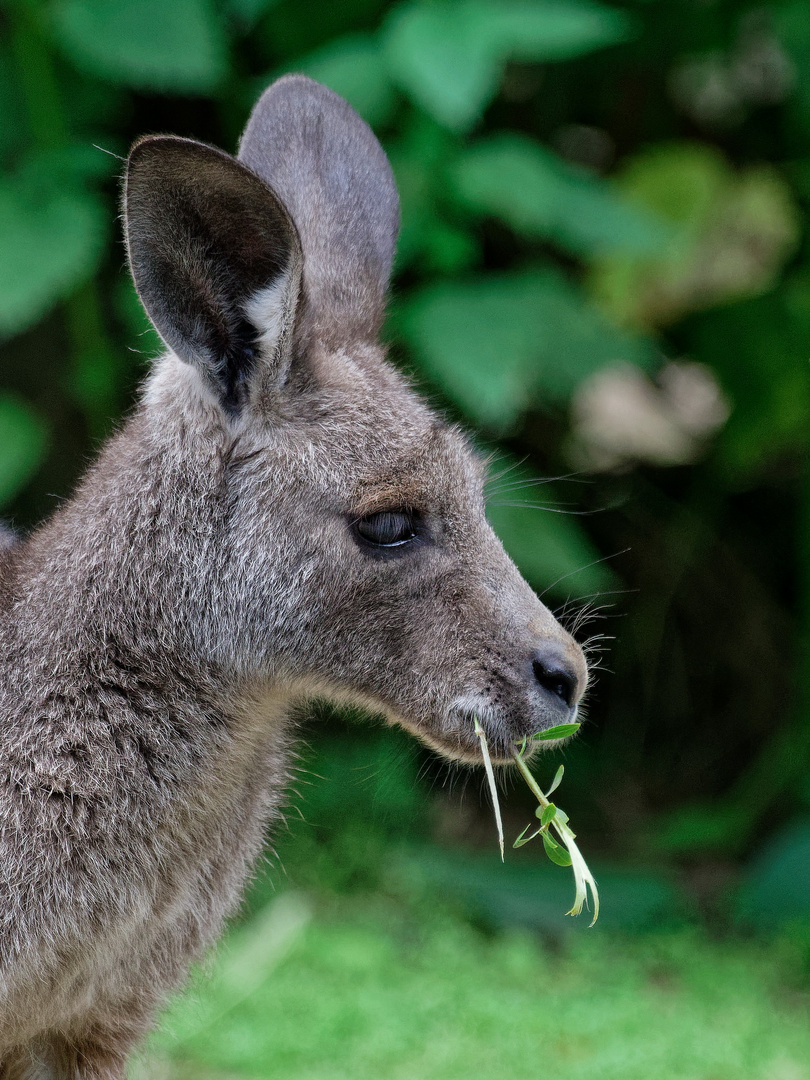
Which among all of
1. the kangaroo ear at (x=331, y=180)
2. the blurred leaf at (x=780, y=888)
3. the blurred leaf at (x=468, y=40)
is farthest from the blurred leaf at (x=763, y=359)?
the kangaroo ear at (x=331, y=180)

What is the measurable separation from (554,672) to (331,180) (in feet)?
4.96

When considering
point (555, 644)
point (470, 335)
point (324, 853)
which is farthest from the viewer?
point (324, 853)

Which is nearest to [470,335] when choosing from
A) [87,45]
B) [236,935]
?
[87,45]

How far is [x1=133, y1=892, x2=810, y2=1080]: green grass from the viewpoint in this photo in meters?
4.59

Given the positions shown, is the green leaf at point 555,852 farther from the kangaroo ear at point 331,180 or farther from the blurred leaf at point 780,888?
the blurred leaf at point 780,888

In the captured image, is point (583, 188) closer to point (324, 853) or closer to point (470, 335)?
point (470, 335)

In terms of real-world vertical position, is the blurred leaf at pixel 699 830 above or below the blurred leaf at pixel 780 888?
below

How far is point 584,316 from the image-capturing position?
5.52 m

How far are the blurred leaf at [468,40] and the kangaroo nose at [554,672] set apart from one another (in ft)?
7.09

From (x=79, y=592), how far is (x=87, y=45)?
2.76 metres

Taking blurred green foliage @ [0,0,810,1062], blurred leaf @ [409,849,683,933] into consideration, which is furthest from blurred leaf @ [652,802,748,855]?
blurred leaf @ [409,849,683,933]

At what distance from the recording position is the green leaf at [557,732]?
3.09m

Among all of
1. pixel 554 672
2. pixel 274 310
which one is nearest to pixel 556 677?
pixel 554 672

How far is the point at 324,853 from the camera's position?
612 centimetres
